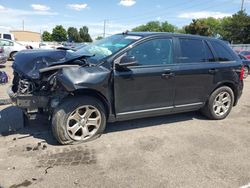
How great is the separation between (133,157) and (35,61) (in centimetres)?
227

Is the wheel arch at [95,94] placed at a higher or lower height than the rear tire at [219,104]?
higher

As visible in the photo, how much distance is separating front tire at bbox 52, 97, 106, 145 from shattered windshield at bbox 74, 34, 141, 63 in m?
0.77

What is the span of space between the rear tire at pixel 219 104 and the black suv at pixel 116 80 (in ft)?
0.34

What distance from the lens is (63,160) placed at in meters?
3.72

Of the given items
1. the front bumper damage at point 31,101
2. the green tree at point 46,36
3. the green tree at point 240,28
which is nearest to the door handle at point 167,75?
the front bumper damage at point 31,101

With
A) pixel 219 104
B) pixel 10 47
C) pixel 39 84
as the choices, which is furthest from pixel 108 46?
pixel 10 47

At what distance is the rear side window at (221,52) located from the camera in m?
5.57

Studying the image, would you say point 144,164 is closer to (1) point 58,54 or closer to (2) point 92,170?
(2) point 92,170

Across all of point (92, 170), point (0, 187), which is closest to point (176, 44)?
point (92, 170)

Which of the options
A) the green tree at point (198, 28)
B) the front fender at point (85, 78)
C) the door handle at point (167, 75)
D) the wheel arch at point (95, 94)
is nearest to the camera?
the front fender at point (85, 78)

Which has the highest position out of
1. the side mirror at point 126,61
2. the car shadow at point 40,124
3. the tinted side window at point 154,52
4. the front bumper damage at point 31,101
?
the tinted side window at point 154,52

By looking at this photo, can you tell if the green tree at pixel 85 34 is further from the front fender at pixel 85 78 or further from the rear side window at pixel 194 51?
the front fender at pixel 85 78

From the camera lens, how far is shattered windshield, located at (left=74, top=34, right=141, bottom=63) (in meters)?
4.48

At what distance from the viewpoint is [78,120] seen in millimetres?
4227
